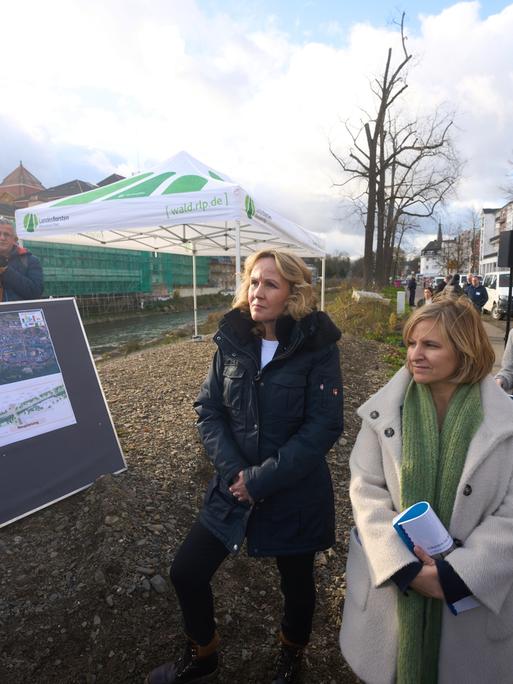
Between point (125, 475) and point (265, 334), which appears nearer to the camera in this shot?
point (265, 334)

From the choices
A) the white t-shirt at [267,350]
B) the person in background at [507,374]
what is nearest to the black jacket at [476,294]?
the person in background at [507,374]

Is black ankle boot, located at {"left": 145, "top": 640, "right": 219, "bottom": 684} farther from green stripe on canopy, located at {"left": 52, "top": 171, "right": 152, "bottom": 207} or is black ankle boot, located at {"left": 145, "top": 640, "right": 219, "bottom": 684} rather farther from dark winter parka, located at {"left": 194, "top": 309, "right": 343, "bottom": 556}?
green stripe on canopy, located at {"left": 52, "top": 171, "right": 152, "bottom": 207}

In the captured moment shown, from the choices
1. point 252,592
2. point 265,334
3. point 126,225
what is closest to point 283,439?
point 265,334

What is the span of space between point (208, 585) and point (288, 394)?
89 centimetres

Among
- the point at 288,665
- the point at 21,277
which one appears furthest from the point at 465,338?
the point at 21,277

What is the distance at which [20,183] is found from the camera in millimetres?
76500

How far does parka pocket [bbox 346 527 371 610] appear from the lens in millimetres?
1718

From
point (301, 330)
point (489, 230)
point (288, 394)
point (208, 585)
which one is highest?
point (489, 230)

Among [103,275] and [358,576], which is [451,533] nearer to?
[358,576]

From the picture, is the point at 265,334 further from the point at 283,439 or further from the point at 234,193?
the point at 234,193

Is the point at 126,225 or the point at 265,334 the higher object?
the point at 126,225

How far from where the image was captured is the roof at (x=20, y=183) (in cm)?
7606

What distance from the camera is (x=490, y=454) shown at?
1.57 metres

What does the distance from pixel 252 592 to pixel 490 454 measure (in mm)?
1841
